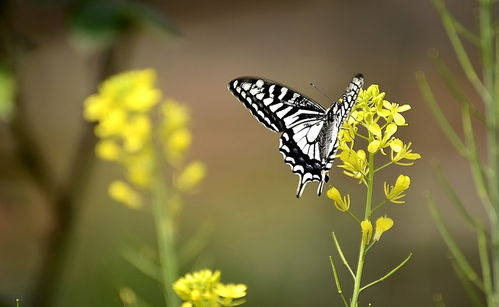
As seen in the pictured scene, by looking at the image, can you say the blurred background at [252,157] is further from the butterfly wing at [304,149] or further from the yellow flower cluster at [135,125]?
the butterfly wing at [304,149]

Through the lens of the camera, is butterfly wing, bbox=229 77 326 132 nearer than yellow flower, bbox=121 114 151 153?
Yes

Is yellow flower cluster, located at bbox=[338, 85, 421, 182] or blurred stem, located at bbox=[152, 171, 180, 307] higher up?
blurred stem, located at bbox=[152, 171, 180, 307]

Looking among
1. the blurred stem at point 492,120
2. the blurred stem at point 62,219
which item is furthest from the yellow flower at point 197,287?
the blurred stem at point 62,219

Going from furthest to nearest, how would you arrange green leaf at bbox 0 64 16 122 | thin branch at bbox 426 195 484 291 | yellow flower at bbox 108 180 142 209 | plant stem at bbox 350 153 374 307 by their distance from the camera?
yellow flower at bbox 108 180 142 209, green leaf at bbox 0 64 16 122, thin branch at bbox 426 195 484 291, plant stem at bbox 350 153 374 307

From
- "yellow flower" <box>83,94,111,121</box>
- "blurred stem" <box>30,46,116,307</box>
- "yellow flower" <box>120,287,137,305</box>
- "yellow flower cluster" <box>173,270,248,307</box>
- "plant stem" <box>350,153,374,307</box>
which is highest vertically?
"blurred stem" <box>30,46,116,307</box>

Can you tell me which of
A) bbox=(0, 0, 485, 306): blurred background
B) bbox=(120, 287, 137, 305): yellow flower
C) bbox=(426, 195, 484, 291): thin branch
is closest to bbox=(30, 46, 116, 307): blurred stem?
bbox=(0, 0, 485, 306): blurred background

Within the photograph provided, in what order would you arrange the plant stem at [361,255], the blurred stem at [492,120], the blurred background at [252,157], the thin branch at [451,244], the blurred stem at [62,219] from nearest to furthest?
the plant stem at [361,255], the thin branch at [451,244], the blurred stem at [492,120], the blurred stem at [62,219], the blurred background at [252,157]

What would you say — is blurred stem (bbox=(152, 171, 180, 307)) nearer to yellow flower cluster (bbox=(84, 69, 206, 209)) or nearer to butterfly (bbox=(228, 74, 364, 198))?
yellow flower cluster (bbox=(84, 69, 206, 209))

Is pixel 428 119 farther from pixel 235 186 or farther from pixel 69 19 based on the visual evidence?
pixel 69 19
